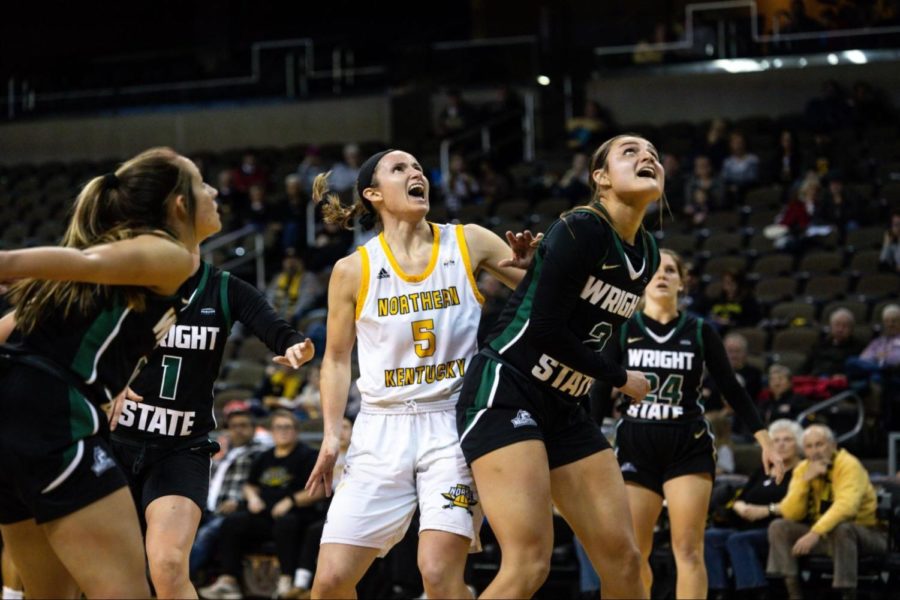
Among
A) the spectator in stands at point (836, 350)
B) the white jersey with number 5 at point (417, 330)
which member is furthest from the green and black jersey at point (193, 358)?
the spectator in stands at point (836, 350)

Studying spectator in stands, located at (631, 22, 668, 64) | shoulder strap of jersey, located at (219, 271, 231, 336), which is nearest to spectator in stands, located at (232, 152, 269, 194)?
spectator in stands, located at (631, 22, 668, 64)

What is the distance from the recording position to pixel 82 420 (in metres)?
3.85

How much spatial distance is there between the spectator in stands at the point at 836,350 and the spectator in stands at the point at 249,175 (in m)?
9.77

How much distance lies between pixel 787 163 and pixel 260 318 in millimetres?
11715

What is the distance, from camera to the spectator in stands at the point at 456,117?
19156 mm

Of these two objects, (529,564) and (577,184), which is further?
(577,184)

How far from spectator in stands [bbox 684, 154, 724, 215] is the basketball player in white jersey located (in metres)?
10.5

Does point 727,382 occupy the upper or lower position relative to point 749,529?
upper

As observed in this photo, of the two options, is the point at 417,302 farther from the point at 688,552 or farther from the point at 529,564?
the point at 688,552

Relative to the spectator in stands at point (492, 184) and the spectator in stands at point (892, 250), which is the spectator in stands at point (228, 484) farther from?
the spectator in stands at point (892, 250)

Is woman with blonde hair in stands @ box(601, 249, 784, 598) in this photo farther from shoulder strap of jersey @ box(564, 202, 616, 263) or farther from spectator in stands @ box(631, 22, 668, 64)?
spectator in stands @ box(631, 22, 668, 64)

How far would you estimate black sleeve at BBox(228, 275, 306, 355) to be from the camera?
540cm

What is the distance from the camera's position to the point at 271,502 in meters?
10.2

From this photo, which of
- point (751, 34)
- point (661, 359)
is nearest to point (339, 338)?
point (661, 359)
